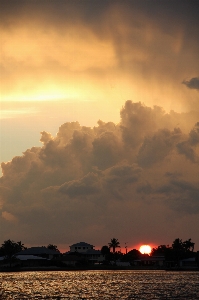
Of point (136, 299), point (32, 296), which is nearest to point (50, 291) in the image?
point (32, 296)

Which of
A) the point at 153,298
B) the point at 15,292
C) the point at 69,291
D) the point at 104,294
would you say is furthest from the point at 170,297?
the point at 15,292

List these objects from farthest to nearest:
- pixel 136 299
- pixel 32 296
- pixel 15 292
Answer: pixel 15 292 → pixel 32 296 → pixel 136 299

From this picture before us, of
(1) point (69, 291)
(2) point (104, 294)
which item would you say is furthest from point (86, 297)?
(1) point (69, 291)

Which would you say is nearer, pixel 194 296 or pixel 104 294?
pixel 194 296

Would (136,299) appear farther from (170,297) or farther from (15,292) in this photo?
(15,292)

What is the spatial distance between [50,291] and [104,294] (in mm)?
11619

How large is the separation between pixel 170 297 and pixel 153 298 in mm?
3130

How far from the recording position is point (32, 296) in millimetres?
88250

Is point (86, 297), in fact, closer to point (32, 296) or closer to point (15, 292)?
point (32, 296)

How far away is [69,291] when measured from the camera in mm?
97750

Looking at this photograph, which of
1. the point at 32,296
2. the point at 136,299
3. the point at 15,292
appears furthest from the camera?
the point at 15,292

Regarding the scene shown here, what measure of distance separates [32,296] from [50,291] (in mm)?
9914

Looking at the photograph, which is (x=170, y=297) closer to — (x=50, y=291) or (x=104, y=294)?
(x=104, y=294)

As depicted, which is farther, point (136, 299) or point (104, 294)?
point (104, 294)
